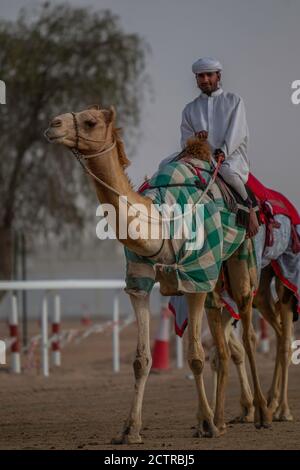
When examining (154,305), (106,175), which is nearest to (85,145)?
(106,175)

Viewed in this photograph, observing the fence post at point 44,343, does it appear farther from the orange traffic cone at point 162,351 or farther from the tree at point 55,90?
the tree at point 55,90

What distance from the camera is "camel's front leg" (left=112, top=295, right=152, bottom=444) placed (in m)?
Answer: 8.44

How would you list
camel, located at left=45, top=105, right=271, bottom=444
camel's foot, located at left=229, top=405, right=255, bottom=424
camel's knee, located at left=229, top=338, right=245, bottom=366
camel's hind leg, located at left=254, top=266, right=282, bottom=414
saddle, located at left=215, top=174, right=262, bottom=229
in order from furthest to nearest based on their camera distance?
1. camel's hind leg, located at left=254, top=266, right=282, bottom=414
2. camel's knee, located at left=229, top=338, right=245, bottom=366
3. camel's foot, located at left=229, top=405, right=255, bottom=424
4. saddle, located at left=215, top=174, right=262, bottom=229
5. camel, located at left=45, top=105, right=271, bottom=444

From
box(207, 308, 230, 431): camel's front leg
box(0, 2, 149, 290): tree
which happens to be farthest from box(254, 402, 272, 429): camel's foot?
box(0, 2, 149, 290): tree

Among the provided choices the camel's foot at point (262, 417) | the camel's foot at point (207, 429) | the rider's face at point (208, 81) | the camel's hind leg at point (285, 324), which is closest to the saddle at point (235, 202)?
the rider's face at point (208, 81)

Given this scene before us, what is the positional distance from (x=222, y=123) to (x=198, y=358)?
76.2 inches

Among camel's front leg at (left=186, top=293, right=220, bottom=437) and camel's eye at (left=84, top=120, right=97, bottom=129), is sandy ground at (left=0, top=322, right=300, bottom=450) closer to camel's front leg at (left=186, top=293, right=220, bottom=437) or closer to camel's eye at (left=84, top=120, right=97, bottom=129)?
camel's front leg at (left=186, top=293, right=220, bottom=437)

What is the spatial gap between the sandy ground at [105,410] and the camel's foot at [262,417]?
0.37ft

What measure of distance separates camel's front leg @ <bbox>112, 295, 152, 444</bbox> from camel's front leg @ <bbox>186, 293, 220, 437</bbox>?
399 mm

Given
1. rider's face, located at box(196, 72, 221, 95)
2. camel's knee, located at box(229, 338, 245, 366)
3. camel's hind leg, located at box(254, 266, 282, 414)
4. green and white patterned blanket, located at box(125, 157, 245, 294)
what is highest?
rider's face, located at box(196, 72, 221, 95)

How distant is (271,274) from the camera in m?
10.9

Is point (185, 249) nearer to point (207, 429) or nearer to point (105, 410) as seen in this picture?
point (207, 429)
